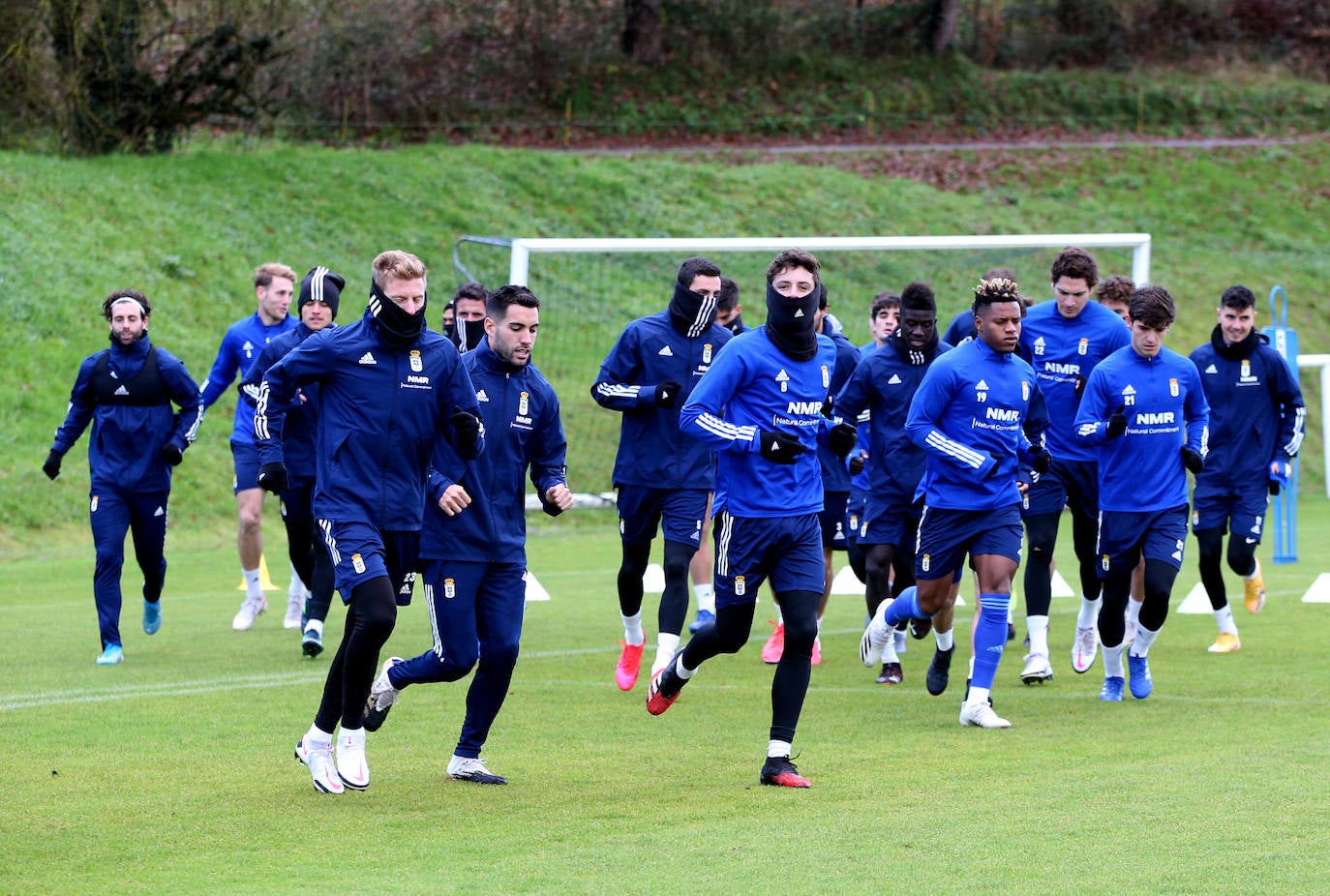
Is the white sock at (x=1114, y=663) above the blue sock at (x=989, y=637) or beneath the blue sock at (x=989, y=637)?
beneath

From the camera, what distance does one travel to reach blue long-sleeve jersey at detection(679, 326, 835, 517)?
788 cm

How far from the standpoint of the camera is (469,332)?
11.0 meters

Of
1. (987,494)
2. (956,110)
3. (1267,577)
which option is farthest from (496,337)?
(956,110)

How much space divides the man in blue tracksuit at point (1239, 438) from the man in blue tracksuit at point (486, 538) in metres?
5.80

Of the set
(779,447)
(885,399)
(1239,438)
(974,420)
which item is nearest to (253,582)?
(885,399)

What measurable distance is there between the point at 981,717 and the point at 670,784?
85.2 inches

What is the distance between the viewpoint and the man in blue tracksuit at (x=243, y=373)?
12.6m

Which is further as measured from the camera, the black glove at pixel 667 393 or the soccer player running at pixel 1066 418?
the soccer player running at pixel 1066 418

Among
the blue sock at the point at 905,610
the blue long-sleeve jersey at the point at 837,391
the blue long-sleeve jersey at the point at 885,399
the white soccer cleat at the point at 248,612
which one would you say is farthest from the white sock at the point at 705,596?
the white soccer cleat at the point at 248,612

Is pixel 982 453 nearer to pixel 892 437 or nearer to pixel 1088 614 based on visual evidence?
pixel 892 437

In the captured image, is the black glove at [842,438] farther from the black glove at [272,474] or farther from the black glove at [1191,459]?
the black glove at [1191,459]

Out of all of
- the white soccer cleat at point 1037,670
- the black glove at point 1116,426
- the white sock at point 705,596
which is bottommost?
the white sock at point 705,596

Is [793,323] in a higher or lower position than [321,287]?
higher

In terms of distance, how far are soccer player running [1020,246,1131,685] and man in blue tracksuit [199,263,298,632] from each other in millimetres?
4918
